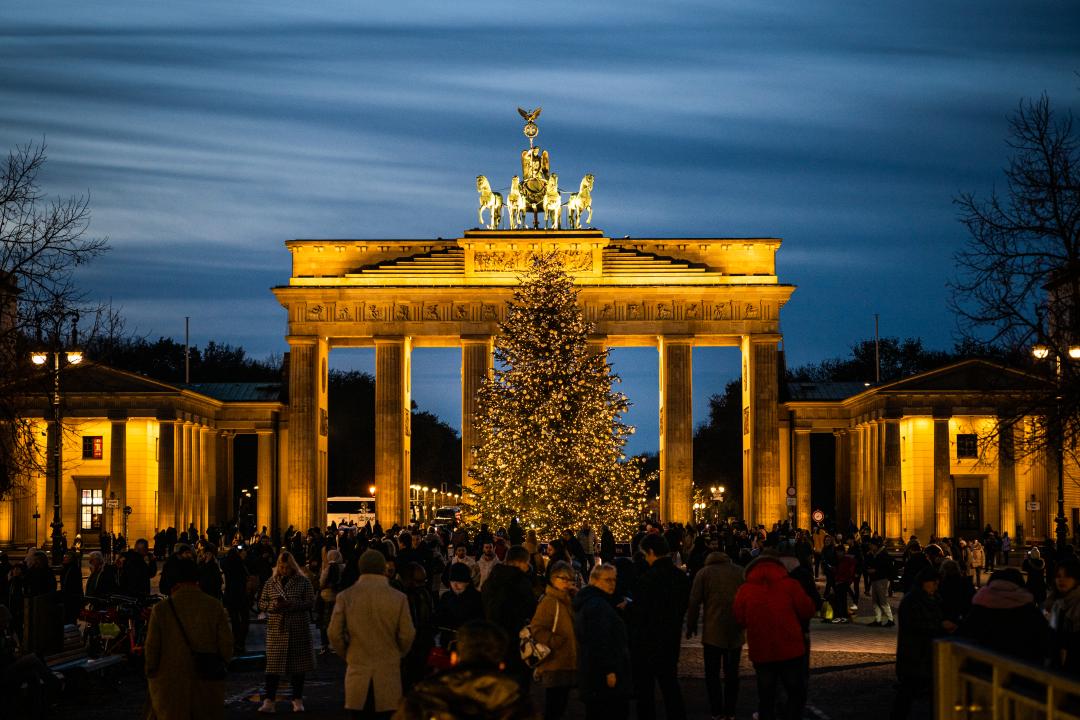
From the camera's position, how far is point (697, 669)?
2400 cm

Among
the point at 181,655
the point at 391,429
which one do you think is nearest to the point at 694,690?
the point at 181,655

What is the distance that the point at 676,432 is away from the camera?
78688 millimetres

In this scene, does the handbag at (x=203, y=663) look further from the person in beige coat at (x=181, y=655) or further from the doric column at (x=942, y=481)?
the doric column at (x=942, y=481)

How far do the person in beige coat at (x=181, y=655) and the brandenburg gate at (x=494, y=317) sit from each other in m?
65.0

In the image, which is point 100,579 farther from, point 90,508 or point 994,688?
point 90,508

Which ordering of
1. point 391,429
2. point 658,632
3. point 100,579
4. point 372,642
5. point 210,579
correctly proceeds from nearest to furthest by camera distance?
point 372,642, point 658,632, point 210,579, point 100,579, point 391,429

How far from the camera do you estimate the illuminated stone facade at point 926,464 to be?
7131 cm

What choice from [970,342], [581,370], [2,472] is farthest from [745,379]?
[2,472]

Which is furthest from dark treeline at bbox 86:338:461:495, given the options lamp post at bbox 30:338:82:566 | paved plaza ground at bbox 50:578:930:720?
paved plaza ground at bbox 50:578:930:720

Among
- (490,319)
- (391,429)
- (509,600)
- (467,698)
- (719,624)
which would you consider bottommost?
(719,624)

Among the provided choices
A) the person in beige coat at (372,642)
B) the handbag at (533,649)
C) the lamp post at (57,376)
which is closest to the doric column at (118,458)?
the lamp post at (57,376)

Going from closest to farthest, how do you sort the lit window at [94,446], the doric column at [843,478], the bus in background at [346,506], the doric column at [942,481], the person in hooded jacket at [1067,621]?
Answer: the person in hooded jacket at [1067,621]
the doric column at [942,481]
the lit window at [94,446]
the doric column at [843,478]
the bus in background at [346,506]

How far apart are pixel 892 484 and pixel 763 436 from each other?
8.06m

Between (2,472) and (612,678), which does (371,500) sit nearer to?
(2,472)
